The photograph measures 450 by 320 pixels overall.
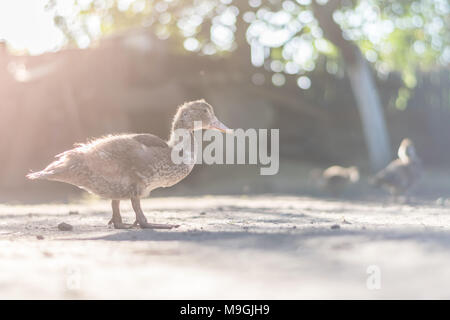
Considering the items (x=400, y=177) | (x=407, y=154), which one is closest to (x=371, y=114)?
(x=407, y=154)

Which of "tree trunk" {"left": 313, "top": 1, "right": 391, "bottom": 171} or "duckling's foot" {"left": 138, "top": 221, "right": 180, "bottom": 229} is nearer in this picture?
"duckling's foot" {"left": 138, "top": 221, "right": 180, "bottom": 229}

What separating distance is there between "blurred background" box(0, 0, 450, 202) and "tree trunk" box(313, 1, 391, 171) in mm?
35

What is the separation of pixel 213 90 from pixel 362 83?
4.53m

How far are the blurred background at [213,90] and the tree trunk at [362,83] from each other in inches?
1.4

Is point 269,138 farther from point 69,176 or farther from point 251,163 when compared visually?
point 69,176

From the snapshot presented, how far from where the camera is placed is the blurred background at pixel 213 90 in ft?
58.5

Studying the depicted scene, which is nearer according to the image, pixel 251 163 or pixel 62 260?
pixel 62 260

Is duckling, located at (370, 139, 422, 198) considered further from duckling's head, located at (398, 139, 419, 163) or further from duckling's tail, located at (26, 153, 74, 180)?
duckling's tail, located at (26, 153, 74, 180)

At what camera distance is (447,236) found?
4.83 meters

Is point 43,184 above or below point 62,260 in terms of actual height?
above

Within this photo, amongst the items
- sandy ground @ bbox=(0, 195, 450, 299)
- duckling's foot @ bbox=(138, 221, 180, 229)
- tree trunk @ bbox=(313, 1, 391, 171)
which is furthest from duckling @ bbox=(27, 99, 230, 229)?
tree trunk @ bbox=(313, 1, 391, 171)

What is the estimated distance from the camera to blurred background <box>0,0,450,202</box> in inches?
702

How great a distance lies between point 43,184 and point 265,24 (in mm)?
8285
